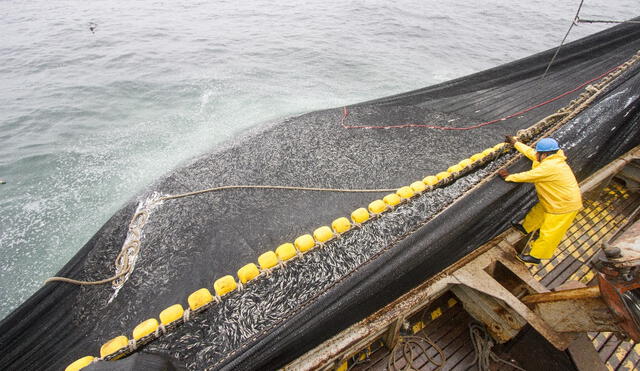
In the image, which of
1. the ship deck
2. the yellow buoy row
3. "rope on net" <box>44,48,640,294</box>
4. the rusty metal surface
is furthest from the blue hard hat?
the ship deck

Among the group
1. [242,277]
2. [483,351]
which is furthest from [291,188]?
[483,351]

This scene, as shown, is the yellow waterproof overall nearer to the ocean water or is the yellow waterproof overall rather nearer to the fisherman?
the fisherman

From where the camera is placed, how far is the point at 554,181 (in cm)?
228

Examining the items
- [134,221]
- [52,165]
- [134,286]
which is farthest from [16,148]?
[134,286]

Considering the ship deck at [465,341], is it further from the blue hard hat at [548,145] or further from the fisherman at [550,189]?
the blue hard hat at [548,145]

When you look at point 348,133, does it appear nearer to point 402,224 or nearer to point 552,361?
point 402,224

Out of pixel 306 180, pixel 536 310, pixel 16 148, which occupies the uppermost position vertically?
pixel 536 310

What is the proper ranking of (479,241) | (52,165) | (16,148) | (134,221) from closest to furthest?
(479,241), (134,221), (52,165), (16,148)

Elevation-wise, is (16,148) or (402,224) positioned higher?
(402,224)

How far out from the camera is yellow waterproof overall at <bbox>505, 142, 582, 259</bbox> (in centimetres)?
220

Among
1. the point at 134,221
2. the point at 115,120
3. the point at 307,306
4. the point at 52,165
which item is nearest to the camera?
the point at 307,306

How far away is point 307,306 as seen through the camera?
5.86 feet

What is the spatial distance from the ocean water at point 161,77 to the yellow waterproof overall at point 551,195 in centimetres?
530

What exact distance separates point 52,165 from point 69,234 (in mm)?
2442
